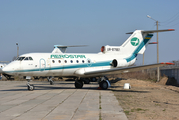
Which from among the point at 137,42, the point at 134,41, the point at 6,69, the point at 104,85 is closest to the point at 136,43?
the point at 137,42

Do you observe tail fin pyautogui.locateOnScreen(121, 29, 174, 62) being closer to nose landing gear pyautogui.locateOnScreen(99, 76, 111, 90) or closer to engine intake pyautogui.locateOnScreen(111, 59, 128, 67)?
engine intake pyautogui.locateOnScreen(111, 59, 128, 67)

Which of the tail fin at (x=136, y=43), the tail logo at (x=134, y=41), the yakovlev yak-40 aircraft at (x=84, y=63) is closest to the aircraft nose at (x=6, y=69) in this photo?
the yakovlev yak-40 aircraft at (x=84, y=63)

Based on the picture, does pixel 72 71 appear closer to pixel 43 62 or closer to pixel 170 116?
pixel 43 62

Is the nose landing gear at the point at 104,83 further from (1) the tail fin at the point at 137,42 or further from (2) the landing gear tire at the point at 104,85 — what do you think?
(1) the tail fin at the point at 137,42

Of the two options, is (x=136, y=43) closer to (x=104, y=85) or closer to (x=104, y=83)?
(x=104, y=83)

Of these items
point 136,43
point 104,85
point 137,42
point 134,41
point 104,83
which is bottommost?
point 104,85

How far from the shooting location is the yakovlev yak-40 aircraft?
20328 millimetres

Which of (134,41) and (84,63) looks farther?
(134,41)

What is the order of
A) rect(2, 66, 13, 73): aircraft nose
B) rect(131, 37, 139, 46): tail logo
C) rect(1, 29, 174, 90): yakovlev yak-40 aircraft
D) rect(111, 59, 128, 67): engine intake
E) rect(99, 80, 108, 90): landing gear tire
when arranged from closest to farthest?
rect(2, 66, 13, 73): aircraft nose → rect(1, 29, 174, 90): yakovlev yak-40 aircraft → rect(99, 80, 108, 90): landing gear tire → rect(111, 59, 128, 67): engine intake → rect(131, 37, 139, 46): tail logo

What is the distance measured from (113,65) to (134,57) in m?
3.21

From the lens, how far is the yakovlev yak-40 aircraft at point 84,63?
20.3 metres

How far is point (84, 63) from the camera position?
22.8m

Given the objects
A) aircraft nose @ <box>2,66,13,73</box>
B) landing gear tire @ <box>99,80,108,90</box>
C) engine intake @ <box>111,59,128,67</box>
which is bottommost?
landing gear tire @ <box>99,80,108,90</box>

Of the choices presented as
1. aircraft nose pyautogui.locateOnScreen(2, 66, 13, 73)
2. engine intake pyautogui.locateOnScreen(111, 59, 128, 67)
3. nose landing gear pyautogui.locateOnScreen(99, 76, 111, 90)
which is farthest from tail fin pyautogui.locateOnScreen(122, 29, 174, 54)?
aircraft nose pyautogui.locateOnScreen(2, 66, 13, 73)
